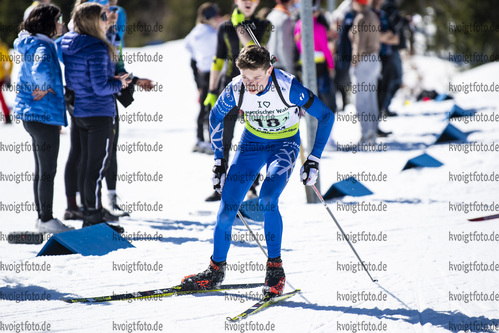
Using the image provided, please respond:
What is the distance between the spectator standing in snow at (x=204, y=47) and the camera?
391 inches

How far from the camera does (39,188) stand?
564 cm

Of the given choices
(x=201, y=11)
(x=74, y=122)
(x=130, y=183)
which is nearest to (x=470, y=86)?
(x=201, y=11)

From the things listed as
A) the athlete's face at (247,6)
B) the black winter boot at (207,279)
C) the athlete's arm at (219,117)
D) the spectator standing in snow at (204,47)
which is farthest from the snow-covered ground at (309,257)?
the athlete's face at (247,6)

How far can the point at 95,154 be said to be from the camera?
19.0 ft

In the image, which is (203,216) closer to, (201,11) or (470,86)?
(201,11)

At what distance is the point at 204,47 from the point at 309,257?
5699 mm

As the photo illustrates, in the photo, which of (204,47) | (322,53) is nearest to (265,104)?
(322,53)

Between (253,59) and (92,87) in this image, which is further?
(92,87)

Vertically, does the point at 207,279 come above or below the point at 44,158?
below

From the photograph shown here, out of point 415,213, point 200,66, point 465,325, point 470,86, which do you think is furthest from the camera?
point 470,86

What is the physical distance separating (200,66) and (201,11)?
967 mm

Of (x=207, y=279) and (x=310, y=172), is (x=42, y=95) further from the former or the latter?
(x=310, y=172)

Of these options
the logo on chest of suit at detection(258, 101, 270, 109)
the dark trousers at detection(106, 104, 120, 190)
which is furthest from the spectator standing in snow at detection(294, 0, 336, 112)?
the logo on chest of suit at detection(258, 101, 270, 109)

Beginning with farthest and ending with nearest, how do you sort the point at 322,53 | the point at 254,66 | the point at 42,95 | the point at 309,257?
the point at 322,53 < the point at 42,95 < the point at 309,257 < the point at 254,66
